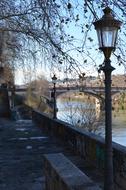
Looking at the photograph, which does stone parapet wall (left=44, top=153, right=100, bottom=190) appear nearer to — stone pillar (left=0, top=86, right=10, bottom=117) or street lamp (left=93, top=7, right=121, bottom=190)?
street lamp (left=93, top=7, right=121, bottom=190)

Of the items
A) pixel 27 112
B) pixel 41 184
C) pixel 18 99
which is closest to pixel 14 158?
pixel 41 184

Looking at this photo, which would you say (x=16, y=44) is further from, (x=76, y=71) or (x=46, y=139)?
(x=76, y=71)

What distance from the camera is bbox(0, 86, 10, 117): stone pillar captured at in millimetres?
44156

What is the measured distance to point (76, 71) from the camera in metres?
14.7

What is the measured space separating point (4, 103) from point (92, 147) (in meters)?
32.2

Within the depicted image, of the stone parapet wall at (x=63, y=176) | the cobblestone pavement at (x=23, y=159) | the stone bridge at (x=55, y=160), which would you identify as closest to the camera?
the stone parapet wall at (x=63, y=176)

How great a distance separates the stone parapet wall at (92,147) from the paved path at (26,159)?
0.86 ft

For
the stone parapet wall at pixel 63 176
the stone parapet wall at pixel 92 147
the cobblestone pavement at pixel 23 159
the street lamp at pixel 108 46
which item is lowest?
the cobblestone pavement at pixel 23 159

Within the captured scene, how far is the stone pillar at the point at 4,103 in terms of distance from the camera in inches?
1738

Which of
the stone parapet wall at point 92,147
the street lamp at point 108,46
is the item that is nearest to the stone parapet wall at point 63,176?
the street lamp at point 108,46

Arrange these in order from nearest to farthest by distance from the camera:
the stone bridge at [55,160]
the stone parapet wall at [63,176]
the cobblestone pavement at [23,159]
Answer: the stone parapet wall at [63,176], the stone bridge at [55,160], the cobblestone pavement at [23,159]

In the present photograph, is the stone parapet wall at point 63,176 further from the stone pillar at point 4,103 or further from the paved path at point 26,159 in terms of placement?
the stone pillar at point 4,103

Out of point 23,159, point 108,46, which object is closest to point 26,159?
point 23,159

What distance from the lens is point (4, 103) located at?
45281 mm
